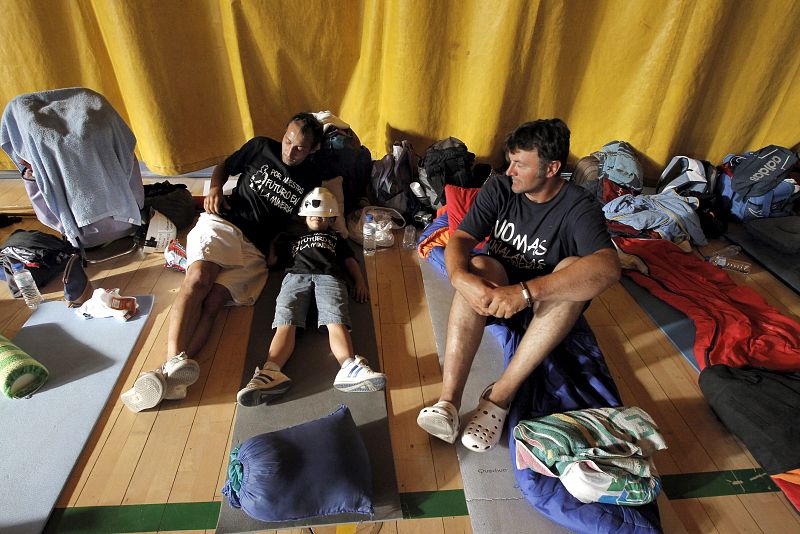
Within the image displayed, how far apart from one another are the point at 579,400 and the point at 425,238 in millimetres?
1343

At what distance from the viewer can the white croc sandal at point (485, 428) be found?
1.73 metres

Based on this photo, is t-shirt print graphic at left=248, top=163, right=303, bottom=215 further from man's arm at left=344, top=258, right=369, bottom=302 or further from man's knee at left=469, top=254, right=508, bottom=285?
man's knee at left=469, top=254, right=508, bottom=285

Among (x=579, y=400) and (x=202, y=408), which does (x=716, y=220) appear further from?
(x=202, y=408)

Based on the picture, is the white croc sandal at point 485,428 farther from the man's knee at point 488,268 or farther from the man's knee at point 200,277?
the man's knee at point 200,277

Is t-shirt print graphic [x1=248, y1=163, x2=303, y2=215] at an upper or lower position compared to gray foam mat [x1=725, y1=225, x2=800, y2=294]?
upper

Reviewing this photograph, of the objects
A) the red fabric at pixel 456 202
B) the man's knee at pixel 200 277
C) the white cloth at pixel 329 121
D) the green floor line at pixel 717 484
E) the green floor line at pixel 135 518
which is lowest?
the green floor line at pixel 717 484

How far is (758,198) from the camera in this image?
10.5ft

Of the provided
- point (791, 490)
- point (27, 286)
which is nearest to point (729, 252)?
point (791, 490)

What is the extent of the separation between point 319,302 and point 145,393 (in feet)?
2.54

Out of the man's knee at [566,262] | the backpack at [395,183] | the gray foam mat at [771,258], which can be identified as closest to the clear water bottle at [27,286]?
the backpack at [395,183]

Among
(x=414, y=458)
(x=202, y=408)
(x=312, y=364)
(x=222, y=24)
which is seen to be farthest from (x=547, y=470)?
(x=222, y=24)

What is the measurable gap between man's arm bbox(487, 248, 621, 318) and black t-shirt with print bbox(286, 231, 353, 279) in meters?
0.92

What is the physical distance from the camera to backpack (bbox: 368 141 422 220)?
121 inches

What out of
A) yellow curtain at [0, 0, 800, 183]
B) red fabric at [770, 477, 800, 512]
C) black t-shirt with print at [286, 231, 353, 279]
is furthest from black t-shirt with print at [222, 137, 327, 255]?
red fabric at [770, 477, 800, 512]
